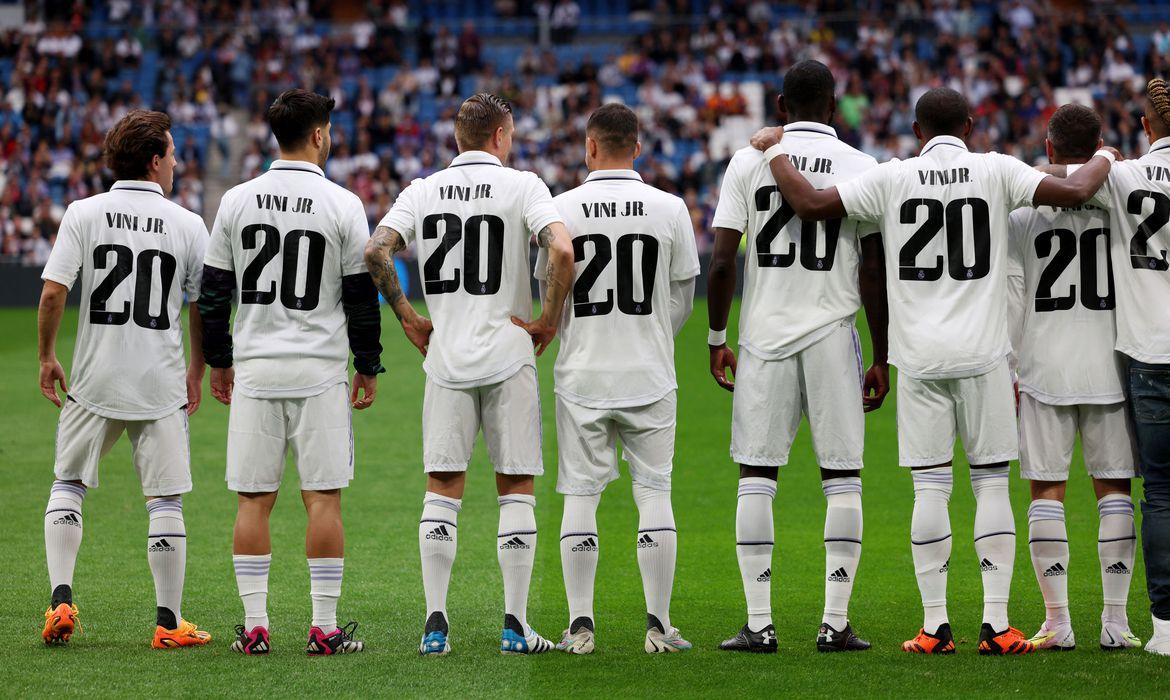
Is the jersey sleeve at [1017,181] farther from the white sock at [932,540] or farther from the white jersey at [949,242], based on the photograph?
the white sock at [932,540]

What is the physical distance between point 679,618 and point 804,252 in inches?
78.2

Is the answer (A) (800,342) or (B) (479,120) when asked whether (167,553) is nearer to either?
(B) (479,120)

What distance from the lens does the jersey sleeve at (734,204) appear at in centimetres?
598

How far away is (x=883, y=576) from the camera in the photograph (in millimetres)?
7660

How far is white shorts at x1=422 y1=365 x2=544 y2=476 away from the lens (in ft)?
19.2

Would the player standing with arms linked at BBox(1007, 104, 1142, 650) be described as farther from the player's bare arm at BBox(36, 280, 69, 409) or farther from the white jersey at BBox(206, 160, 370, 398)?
the player's bare arm at BBox(36, 280, 69, 409)

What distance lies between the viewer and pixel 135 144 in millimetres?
6156

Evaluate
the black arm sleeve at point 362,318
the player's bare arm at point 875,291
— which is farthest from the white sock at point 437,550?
the player's bare arm at point 875,291

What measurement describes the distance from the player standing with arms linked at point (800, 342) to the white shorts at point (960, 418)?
0.23 metres

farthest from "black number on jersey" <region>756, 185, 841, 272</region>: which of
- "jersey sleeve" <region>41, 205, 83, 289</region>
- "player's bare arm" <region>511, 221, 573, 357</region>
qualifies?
"jersey sleeve" <region>41, 205, 83, 289</region>

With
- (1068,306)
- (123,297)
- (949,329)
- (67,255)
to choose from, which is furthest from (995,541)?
(67,255)

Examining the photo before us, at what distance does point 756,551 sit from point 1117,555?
1.63 metres

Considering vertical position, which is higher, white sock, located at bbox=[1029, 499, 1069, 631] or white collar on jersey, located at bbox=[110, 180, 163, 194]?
white collar on jersey, located at bbox=[110, 180, 163, 194]

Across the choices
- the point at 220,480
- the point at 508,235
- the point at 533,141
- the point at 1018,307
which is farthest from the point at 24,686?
the point at 533,141
